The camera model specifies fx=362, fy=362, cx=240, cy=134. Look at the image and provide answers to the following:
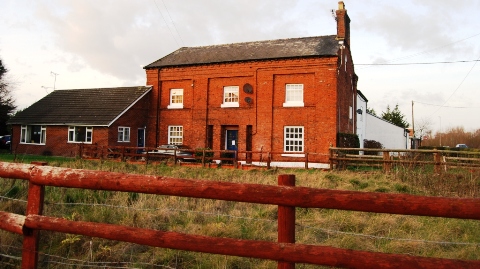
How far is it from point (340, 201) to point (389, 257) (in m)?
0.47

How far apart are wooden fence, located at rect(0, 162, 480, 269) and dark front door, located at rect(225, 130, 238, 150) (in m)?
21.7

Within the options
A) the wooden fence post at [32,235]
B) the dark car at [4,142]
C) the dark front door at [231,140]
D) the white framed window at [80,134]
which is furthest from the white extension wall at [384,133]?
the dark car at [4,142]

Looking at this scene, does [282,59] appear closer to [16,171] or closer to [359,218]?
[359,218]

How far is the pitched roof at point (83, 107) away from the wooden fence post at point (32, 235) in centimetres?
2283

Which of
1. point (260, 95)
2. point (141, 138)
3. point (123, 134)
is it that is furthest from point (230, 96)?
point (123, 134)

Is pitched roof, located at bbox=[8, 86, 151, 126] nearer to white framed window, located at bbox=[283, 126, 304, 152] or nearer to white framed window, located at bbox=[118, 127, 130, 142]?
white framed window, located at bbox=[118, 127, 130, 142]

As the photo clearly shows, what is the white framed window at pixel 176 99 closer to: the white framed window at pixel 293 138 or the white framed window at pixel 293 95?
the white framed window at pixel 293 95

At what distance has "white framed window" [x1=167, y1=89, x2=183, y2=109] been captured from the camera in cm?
2720

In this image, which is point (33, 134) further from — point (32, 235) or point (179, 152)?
point (32, 235)

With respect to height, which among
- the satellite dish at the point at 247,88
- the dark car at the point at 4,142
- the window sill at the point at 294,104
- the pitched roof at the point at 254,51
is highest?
the pitched roof at the point at 254,51

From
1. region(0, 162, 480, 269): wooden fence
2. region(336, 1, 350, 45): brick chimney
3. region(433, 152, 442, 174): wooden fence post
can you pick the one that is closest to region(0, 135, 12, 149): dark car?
region(336, 1, 350, 45): brick chimney

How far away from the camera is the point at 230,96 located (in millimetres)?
25500

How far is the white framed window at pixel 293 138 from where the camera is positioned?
23.1 m

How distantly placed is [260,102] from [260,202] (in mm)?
21762
